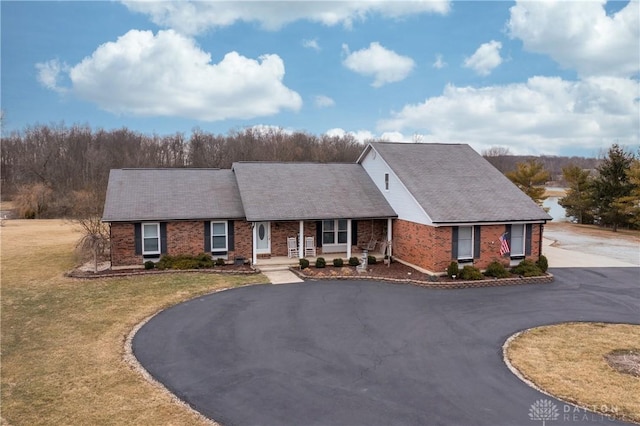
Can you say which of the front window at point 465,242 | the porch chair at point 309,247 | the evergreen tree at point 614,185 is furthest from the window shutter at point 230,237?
the evergreen tree at point 614,185

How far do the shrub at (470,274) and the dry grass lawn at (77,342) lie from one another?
7.99 m

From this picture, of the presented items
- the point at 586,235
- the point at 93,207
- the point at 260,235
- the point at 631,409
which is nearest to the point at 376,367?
the point at 631,409

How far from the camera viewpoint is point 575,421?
7.20 m

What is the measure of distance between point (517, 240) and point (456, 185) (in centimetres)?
360

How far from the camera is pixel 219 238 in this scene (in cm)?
1983

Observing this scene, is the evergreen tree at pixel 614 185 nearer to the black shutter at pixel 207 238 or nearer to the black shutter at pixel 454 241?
the black shutter at pixel 454 241

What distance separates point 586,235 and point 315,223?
22.1m

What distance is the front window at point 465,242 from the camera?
58.8 feet

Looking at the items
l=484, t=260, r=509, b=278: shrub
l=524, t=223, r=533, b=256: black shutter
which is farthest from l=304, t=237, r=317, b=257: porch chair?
l=524, t=223, r=533, b=256: black shutter

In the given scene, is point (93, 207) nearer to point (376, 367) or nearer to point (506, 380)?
point (376, 367)

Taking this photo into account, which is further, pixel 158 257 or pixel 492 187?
pixel 492 187

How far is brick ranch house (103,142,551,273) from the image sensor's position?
18219 mm

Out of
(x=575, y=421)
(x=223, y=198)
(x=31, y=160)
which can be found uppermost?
(x=31, y=160)

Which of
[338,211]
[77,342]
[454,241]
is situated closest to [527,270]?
[454,241]
